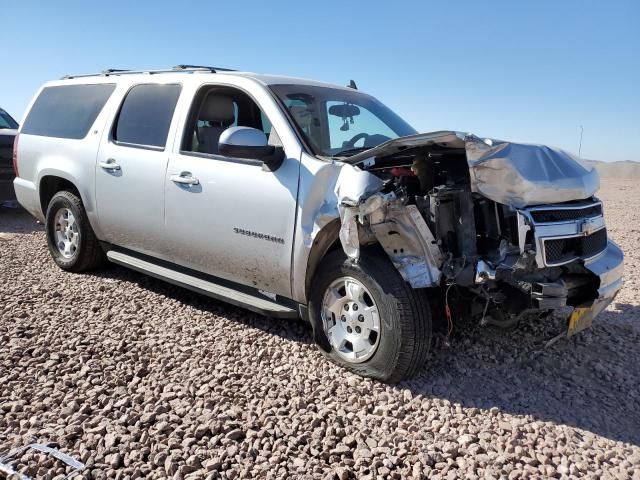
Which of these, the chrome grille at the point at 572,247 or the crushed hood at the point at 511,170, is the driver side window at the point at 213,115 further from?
the chrome grille at the point at 572,247

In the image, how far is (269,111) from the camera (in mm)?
3828

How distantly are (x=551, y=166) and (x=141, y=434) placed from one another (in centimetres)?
279

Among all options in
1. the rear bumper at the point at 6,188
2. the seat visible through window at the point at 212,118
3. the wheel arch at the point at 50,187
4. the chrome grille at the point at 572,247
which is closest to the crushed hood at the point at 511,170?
the chrome grille at the point at 572,247

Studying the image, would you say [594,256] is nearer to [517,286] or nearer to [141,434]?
[517,286]

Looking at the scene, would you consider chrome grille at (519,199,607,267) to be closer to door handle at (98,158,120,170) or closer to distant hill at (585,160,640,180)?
door handle at (98,158,120,170)

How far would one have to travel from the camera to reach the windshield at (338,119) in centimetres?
384

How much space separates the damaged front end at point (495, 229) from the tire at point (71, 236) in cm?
318

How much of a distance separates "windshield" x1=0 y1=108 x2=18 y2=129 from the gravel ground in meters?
6.66

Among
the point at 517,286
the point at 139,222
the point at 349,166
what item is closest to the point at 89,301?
the point at 139,222

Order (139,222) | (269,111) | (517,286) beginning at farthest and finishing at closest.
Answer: (139,222) → (269,111) → (517,286)

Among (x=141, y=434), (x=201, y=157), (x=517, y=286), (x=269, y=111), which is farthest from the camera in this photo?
(x=201, y=157)

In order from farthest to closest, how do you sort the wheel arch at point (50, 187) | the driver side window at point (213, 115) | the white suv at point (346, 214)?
the wheel arch at point (50, 187)
the driver side window at point (213, 115)
the white suv at point (346, 214)

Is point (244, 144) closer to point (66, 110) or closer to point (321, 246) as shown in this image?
point (321, 246)

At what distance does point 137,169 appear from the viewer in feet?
14.7
